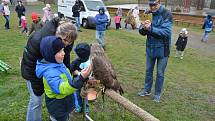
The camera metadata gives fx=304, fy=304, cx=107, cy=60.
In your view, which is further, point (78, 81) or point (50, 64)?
point (50, 64)

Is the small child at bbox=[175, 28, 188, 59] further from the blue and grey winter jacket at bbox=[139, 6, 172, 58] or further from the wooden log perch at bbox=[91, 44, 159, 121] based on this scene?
the wooden log perch at bbox=[91, 44, 159, 121]

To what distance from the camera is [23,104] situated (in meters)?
5.29

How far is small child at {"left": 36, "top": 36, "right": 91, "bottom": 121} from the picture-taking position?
2.77 meters

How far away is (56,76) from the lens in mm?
2902

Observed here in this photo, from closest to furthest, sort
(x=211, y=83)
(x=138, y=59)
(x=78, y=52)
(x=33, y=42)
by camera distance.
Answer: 1. (x=33, y=42)
2. (x=78, y=52)
3. (x=211, y=83)
4. (x=138, y=59)

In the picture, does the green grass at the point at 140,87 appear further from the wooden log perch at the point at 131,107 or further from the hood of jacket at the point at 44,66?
the hood of jacket at the point at 44,66

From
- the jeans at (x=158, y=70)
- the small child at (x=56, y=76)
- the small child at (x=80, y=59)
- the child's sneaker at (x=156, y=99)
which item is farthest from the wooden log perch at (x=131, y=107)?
the child's sneaker at (x=156, y=99)

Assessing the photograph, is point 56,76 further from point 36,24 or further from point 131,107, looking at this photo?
point 36,24

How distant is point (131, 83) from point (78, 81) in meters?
4.63

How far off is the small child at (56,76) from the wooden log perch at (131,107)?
480 mm

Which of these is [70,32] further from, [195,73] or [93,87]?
[195,73]

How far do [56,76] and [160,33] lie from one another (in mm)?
2893

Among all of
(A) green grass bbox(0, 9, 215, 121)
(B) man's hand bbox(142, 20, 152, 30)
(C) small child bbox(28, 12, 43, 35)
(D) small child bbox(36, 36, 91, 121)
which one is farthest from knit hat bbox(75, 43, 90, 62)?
(C) small child bbox(28, 12, 43, 35)

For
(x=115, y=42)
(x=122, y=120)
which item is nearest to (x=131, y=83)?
(x=122, y=120)
